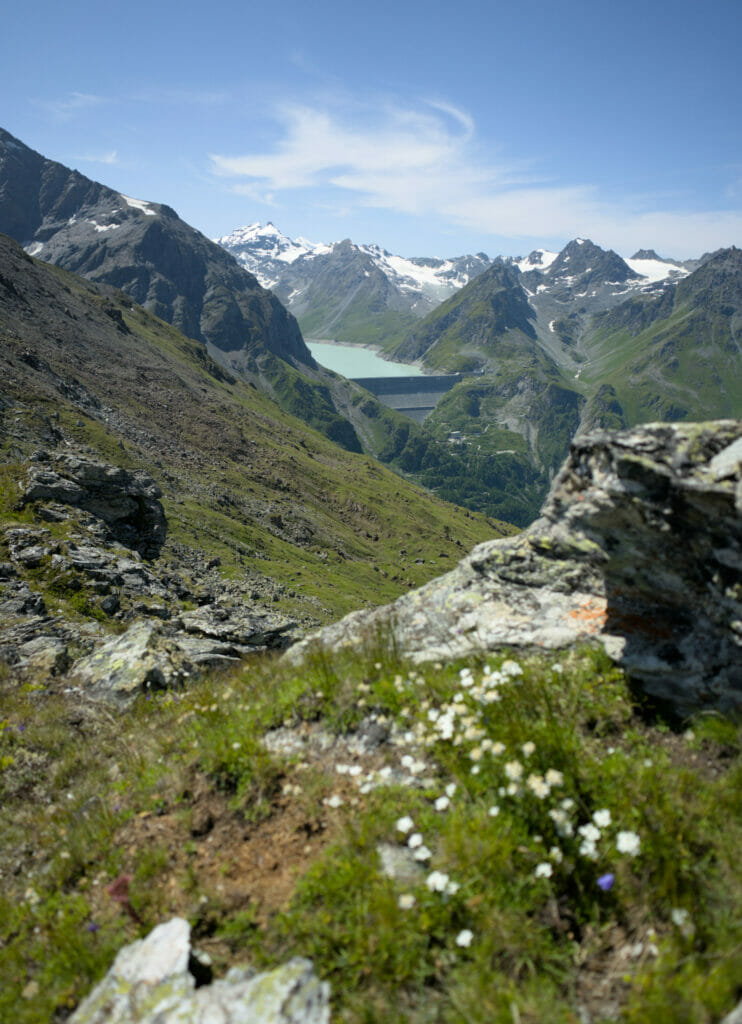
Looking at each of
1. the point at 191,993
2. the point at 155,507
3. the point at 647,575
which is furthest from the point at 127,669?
the point at 155,507

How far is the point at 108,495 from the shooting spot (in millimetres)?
41312

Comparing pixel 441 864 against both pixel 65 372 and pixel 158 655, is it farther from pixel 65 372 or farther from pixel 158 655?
pixel 65 372

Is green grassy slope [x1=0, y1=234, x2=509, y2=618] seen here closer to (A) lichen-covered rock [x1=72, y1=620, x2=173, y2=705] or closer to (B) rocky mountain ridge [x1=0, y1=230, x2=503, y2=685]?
(B) rocky mountain ridge [x1=0, y1=230, x2=503, y2=685]

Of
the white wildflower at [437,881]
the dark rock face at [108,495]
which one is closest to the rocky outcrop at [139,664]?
the white wildflower at [437,881]

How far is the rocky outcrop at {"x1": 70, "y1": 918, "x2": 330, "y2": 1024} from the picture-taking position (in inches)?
150

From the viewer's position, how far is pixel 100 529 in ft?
109

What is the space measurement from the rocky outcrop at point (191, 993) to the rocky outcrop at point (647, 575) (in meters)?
3.83

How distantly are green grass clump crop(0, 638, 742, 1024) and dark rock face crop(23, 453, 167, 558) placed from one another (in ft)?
103

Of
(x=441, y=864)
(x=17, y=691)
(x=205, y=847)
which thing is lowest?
(x=17, y=691)

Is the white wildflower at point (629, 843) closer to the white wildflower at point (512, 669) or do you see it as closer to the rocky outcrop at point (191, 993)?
the white wildflower at point (512, 669)

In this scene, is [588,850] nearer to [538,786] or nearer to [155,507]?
[538,786]

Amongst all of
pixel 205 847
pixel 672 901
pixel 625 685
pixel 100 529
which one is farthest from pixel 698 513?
pixel 100 529

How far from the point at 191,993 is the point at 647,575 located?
606 centimetres

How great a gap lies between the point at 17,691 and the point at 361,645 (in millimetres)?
8438
